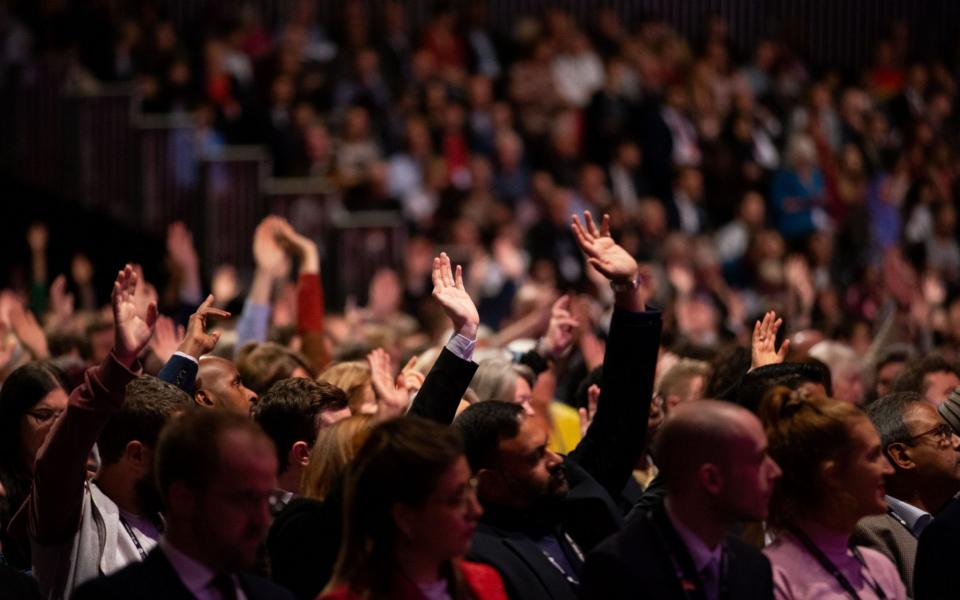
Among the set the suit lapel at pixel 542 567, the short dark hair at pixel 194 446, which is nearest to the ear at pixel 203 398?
the suit lapel at pixel 542 567

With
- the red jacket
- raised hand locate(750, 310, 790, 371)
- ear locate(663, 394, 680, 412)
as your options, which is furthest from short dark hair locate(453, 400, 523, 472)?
ear locate(663, 394, 680, 412)

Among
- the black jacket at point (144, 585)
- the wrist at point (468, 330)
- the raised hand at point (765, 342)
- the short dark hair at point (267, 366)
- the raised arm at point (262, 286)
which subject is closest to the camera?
the black jacket at point (144, 585)

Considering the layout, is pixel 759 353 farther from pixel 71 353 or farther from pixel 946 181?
pixel 946 181

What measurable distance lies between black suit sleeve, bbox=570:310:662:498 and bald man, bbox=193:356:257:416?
40.4 inches

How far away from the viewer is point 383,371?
A: 4.79 meters

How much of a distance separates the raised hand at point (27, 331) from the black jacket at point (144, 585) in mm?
3479

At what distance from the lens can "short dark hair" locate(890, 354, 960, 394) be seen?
20.0ft

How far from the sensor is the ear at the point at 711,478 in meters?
3.42

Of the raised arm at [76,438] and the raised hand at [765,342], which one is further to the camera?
the raised hand at [765,342]

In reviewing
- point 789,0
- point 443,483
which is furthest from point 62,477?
point 789,0

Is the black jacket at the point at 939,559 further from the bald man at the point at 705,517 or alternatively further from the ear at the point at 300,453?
the ear at the point at 300,453

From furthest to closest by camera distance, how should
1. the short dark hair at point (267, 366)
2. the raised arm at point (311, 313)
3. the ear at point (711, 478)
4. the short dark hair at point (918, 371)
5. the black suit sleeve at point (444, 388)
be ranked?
1. the raised arm at point (311, 313)
2. the short dark hair at point (918, 371)
3. the short dark hair at point (267, 366)
4. the black suit sleeve at point (444, 388)
5. the ear at point (711, 478)

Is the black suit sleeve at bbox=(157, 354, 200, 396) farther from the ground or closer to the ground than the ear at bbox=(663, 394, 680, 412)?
farther from the ground

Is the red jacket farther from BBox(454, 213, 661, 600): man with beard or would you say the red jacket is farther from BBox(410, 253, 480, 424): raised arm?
BBox(410, 253, 480, 424): raised arm
